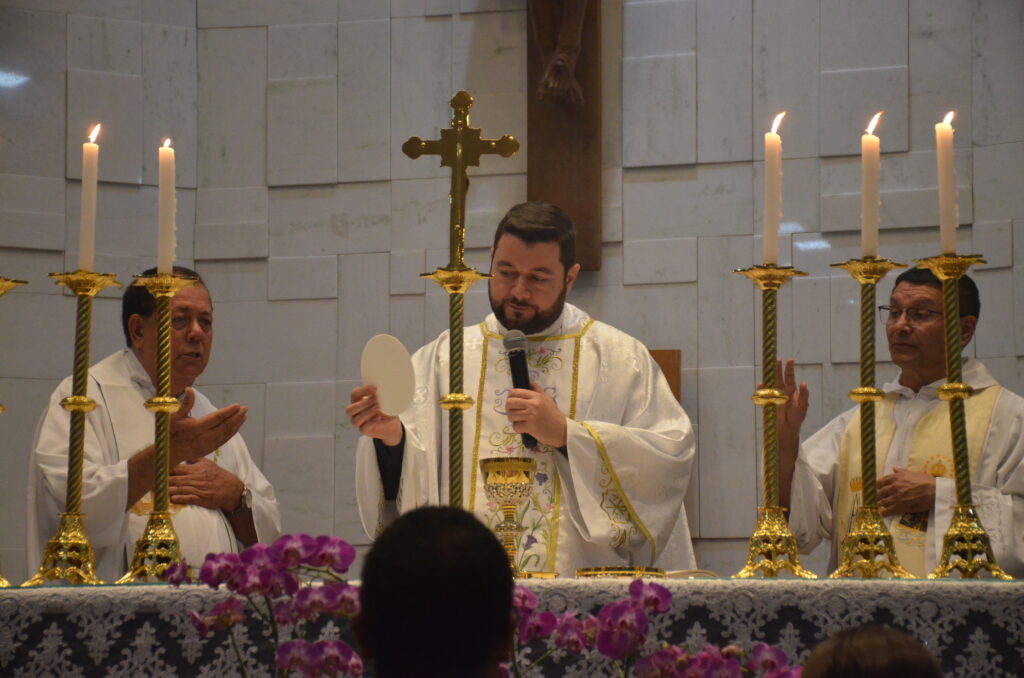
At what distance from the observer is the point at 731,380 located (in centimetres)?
679

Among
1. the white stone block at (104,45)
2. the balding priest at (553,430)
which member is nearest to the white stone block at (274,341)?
the white stone block at (104,45)

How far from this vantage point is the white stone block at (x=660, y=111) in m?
7.01

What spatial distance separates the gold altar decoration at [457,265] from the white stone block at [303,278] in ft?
9.49

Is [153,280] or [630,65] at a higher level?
[630,65]

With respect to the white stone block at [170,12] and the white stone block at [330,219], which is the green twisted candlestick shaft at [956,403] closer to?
the white stone block at [330,219]

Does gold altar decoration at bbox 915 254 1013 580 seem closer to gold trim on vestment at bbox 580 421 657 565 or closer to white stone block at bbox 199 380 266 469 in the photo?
gold trim on vestment at bbox 580 421 657 565

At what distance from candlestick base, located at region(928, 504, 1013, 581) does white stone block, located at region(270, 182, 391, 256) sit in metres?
4.05

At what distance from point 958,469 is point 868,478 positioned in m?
0.22

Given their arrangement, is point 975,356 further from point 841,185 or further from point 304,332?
point 304,332

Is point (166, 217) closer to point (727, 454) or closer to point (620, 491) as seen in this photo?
point (620, 491)

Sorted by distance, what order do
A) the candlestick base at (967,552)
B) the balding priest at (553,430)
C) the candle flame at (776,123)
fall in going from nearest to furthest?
1. the candlestick base at (967,552)
2. the candle flame at (776,123)
3. the balding priest at (553,430)

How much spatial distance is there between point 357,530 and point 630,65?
102 inches

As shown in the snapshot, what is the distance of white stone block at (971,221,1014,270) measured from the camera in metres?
6.46

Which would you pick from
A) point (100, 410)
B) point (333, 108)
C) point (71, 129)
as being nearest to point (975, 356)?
point (333, 108)
